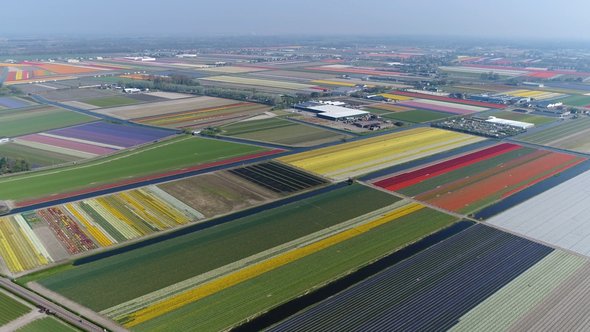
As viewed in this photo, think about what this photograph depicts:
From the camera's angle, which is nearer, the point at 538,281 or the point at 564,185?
the point at 538,281

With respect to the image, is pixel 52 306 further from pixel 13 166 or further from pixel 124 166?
pixel 13 166

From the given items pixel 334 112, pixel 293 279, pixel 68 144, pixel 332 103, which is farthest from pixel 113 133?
pixel 293 279

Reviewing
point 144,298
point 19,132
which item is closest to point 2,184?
point 19,132

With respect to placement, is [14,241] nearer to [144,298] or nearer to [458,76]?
[144,298]

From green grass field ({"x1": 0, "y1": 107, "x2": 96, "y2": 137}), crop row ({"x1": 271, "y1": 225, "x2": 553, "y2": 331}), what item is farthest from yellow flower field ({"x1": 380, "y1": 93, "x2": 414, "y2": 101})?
crop row ({"x1": 271, "y1": 225, "x2": 553, "y2": 331})

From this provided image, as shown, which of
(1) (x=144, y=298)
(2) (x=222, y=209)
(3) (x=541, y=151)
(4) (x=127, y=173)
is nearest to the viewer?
(1) (x=144, y=298)

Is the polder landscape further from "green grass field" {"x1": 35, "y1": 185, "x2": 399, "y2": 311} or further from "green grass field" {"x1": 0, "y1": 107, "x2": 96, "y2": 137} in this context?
"green grass field" {"x1": 0, "y1": 107, "x2": 96, "y2": 137}
